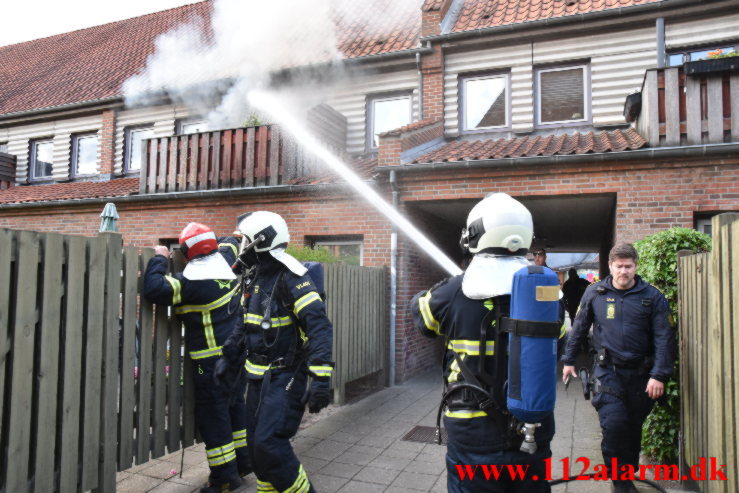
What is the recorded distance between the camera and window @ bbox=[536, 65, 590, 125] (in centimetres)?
949

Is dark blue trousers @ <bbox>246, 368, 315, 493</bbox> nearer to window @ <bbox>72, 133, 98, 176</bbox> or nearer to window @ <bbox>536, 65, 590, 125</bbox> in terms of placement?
window @ <bbox>536, 65, 590, 125</bbox>

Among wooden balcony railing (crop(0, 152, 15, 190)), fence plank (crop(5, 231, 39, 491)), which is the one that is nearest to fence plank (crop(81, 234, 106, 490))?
fence plank (crop(5, 231, 39, 491))

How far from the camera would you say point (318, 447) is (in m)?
5.00

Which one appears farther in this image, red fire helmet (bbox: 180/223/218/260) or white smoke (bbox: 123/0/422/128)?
white smoke (bbox: 123/0/422/128)

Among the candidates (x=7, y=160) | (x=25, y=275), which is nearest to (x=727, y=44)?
(x=25, y=275)

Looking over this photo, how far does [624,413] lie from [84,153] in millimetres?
14164

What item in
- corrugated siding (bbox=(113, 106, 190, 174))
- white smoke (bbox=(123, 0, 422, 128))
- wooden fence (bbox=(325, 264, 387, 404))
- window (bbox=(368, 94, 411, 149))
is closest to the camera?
wooden fence (bbox=(325, 264, 387, 404))

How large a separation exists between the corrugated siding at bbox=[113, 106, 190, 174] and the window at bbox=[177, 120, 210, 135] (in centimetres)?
14

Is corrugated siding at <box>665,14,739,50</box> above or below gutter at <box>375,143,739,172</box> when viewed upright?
above

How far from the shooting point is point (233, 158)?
9.88 m

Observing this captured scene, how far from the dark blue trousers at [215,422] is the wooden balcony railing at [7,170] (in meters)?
13.1

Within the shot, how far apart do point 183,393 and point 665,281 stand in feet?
14.1

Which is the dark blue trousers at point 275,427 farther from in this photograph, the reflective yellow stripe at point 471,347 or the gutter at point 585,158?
the gutter at point 585,158

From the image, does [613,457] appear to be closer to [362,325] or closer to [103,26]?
[362,325]
